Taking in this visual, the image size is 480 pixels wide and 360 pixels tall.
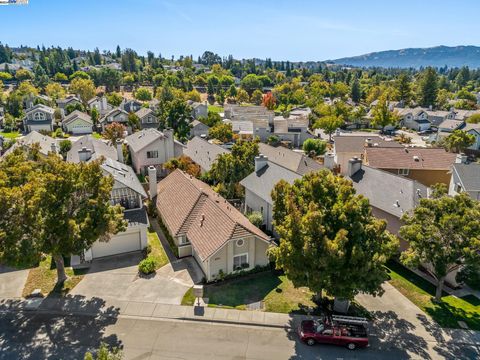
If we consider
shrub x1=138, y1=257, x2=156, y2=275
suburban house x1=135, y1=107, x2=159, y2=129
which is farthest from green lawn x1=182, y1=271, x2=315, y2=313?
suburban house x1=135, y1=107, x2=159, y2=129

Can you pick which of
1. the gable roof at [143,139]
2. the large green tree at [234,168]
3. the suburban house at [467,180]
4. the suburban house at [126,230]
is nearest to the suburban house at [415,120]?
the suburban house at [467,180]

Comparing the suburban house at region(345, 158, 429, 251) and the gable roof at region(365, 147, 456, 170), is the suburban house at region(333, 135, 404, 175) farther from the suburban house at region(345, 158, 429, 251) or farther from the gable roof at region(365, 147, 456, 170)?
the suburban house at region(345, 158, 429, 251)

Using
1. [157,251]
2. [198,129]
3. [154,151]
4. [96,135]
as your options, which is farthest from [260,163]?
[96,135]

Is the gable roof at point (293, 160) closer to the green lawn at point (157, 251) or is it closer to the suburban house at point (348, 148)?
the suburban house at point (348, 148)

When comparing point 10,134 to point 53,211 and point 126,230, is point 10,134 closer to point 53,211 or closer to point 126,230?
point 126,230

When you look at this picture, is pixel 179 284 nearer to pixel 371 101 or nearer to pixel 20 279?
pixel 20 279

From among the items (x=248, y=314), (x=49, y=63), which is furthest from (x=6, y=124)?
(x=49, y=63)
